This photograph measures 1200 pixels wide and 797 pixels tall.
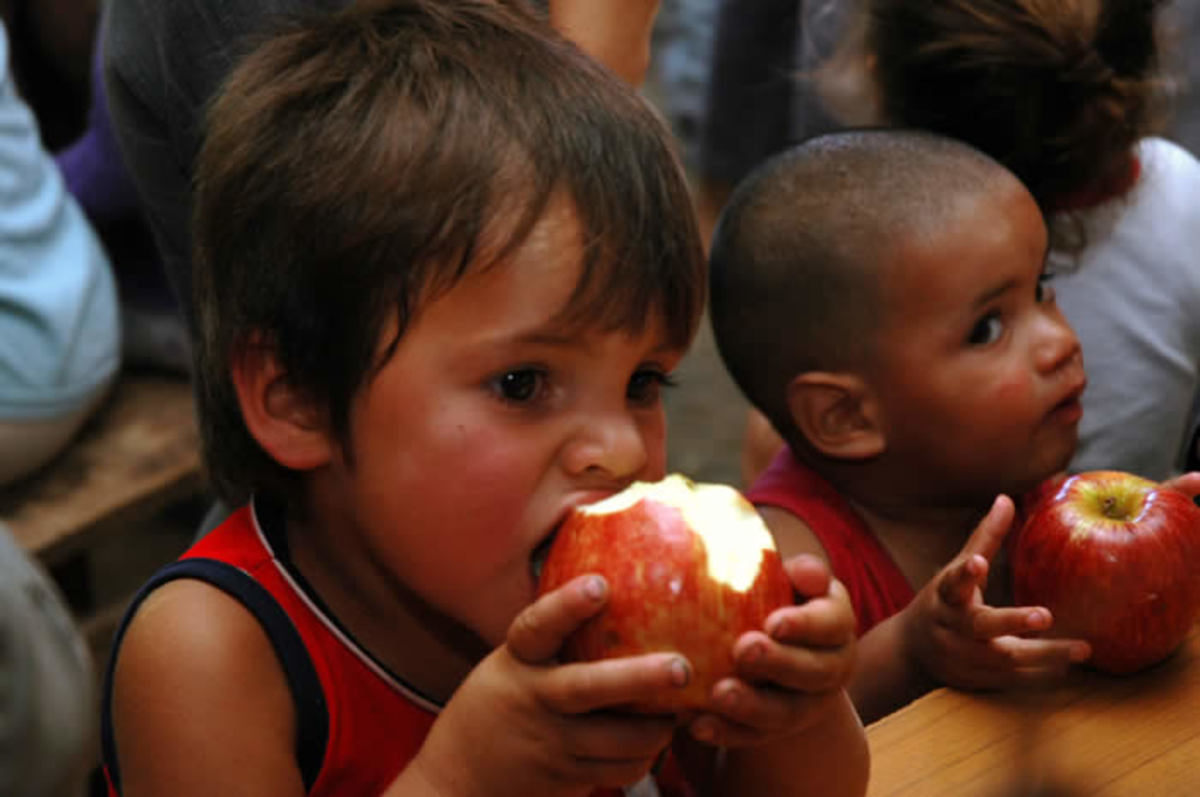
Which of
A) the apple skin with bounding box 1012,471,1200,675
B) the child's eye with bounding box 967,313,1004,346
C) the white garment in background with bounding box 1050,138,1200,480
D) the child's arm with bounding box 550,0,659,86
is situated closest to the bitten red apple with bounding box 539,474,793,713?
the apple skin with bounding box 1012,471,1200,675

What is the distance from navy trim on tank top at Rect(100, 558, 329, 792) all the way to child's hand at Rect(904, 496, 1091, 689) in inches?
20.5

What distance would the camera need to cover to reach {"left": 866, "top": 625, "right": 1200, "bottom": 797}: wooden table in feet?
3.43

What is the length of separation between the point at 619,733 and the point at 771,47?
10.8 ft

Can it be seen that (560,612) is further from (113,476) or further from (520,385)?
(113,476)

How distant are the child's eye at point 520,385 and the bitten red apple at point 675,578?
0.37ft

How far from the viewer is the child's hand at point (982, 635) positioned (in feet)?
3.92

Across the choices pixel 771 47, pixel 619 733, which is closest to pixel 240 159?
pixel 619 733

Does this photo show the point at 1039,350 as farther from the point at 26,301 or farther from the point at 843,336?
the point at 26,301

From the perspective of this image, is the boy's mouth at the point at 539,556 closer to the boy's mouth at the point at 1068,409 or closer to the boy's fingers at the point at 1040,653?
the boy's fingers at the point at 1040,653

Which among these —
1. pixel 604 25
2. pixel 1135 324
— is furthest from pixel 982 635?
pixel 1135 324

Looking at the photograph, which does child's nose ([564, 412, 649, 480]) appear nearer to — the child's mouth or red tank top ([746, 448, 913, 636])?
the child's mouth

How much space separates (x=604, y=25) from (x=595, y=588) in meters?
0.72

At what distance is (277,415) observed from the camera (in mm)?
1164

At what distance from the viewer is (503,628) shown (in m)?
1.12
